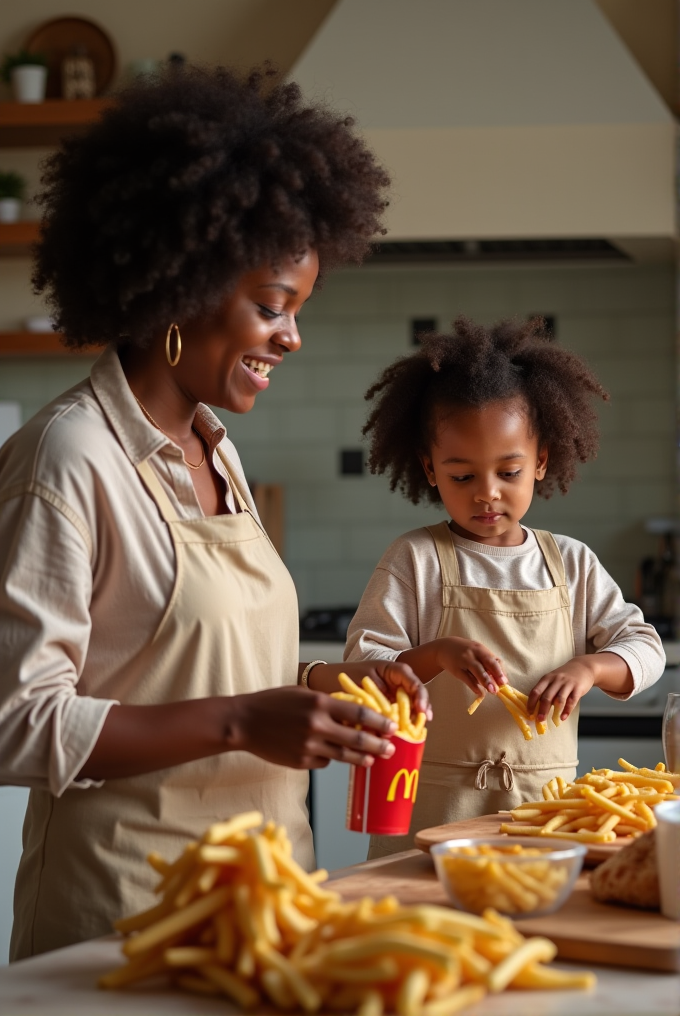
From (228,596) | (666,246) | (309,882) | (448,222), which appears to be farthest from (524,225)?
(309,882)

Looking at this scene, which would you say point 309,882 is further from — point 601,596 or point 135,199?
point 601,596

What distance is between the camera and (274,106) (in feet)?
4.78

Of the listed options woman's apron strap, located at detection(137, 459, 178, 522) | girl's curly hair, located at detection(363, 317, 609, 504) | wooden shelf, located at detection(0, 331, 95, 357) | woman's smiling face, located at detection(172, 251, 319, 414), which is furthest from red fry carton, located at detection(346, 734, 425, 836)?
wooden shelf, located at detection(0, 331, 95, 357)

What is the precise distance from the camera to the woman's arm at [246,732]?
1071mm

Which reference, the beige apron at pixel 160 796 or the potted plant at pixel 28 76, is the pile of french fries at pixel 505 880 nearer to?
the beige apron at pixel 160 796

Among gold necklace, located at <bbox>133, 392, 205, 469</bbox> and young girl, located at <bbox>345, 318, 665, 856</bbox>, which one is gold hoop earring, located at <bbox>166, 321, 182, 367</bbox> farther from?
young girl, located at <bbox>345, 318, 665, 856</bbox>

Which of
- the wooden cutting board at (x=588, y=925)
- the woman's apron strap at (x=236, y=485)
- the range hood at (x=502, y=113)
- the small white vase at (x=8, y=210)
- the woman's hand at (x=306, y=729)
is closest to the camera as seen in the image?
the wooden cutting board at (x=588, y=925)

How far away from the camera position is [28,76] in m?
3.73

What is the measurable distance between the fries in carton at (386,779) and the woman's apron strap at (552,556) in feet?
2.64

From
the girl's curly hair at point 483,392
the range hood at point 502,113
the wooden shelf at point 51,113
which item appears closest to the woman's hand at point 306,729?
the girl's curly hair at point 483,392

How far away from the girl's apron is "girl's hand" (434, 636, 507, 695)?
0.65 ft

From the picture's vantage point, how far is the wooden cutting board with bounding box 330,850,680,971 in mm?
955

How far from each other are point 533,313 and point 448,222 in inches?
24.5

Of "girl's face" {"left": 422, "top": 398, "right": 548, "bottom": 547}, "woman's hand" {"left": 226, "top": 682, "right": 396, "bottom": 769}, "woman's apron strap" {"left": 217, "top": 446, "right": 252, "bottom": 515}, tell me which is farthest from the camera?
"girl's face" {"left": 422, "top": 398, "right": 548, "bottom": 547}
